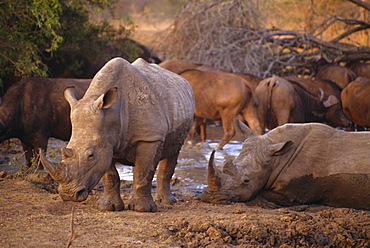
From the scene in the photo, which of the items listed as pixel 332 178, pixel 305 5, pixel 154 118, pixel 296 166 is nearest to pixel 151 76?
pixel 154 118

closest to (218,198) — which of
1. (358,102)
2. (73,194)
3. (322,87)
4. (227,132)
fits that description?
(73,194)

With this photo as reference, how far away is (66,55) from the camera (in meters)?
12.8

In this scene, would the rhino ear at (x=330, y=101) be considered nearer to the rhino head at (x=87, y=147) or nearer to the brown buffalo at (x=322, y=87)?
the brown buffalo at (x=322, y=87)

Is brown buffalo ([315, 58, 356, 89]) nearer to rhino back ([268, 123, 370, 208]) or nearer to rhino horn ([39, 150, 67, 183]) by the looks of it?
rhino back ([268, 123, 370, 208])

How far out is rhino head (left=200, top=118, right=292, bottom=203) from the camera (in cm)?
568

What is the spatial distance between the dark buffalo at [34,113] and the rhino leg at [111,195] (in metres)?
2.54

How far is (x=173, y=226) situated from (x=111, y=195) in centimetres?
101

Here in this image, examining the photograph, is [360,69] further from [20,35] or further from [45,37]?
[20,35]

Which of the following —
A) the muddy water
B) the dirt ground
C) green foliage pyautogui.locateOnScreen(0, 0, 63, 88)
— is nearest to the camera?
the dirt ground

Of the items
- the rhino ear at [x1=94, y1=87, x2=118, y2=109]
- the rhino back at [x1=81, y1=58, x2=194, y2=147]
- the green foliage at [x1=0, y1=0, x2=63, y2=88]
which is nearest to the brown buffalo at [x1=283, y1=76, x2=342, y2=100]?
the green foliage at [x1=0, y1=0, x2=63, y2=88]

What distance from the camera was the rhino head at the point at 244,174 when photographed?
224 inches

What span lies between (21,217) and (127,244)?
48.2 inches

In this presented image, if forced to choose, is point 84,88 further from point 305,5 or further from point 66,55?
point 305,5

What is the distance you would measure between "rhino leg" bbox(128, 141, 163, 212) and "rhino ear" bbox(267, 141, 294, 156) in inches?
56.5
